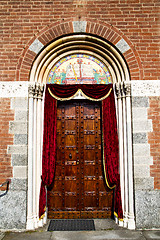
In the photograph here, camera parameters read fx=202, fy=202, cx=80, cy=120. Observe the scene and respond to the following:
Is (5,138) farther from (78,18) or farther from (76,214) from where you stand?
(78,18)

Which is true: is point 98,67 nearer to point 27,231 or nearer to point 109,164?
point 109,164

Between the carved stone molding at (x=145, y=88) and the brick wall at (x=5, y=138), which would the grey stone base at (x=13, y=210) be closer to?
the brick wall at (x=5, y=138)

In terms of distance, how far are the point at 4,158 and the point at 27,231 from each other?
156 cm

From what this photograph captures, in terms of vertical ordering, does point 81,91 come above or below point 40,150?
above

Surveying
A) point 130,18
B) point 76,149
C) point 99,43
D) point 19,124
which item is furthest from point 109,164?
point 130,18

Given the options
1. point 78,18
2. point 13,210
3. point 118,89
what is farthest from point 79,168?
point 78,18

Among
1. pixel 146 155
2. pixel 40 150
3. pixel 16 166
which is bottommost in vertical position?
pixel 16 166

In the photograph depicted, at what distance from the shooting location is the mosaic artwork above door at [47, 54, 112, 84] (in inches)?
187

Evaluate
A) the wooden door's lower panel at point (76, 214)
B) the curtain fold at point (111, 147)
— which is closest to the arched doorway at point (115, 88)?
the curtain fold at point (111, 147)

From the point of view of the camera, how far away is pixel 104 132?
15.0 feet

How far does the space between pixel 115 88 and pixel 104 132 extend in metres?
1.05

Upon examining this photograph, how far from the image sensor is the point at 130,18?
4582 mm

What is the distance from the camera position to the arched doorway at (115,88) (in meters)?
4.30

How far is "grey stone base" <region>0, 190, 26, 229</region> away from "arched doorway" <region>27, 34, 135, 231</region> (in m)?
0.14
